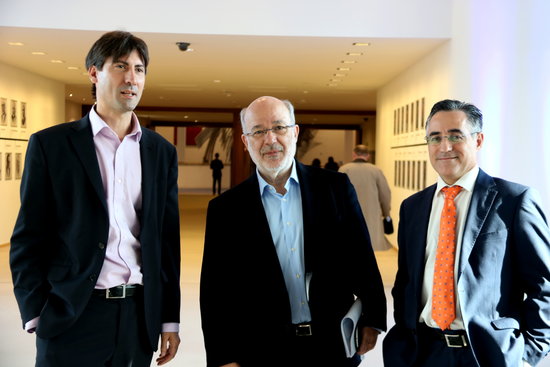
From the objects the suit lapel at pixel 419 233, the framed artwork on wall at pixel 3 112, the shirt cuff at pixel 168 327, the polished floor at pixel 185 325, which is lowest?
the polished floor at pixel 185 325

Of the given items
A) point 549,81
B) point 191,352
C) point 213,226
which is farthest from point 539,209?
point 549,81

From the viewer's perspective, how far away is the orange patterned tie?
8.39ft

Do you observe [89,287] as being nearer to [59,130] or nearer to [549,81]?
[59,130]

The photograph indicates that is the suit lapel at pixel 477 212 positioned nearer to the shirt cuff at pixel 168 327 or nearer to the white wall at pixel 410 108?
the shirt cuff at pixel 168 327

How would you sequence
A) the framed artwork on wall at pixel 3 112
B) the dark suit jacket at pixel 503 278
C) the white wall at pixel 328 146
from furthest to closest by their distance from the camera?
the white wall at pixel 328 146 < the framed artwork on wall at pixel 3 112 < the dark suit jacket at pixel 503 278

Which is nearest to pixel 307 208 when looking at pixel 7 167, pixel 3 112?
pixel 3 112

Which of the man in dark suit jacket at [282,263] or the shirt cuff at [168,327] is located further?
the shirt cuff at [168,327]

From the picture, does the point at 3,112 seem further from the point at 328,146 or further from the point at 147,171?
the point at 328,146

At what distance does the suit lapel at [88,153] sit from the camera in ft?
8.46

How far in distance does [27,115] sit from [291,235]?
12129 millimetres

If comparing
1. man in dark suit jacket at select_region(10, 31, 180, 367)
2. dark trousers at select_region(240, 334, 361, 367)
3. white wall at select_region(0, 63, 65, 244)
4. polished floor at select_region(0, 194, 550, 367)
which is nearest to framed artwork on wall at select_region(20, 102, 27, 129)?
white wall at select_region(0, 63, 65, 244)

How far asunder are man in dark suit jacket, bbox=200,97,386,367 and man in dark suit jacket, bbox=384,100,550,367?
0.17 metres

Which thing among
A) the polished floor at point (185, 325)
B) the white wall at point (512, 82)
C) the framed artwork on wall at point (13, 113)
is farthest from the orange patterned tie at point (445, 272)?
the framed artwork on wall at point (13, 113)

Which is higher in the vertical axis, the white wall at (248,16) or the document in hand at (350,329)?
the white wall at (248,16)
